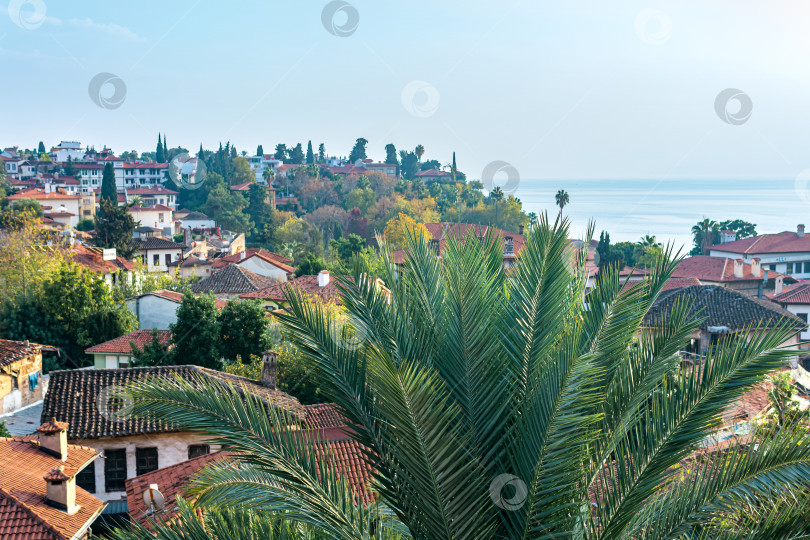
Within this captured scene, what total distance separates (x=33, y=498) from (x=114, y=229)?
162 ft

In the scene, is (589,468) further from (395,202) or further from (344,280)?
(395,202)

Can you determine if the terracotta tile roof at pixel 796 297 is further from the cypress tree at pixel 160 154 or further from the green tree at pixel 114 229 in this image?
the cypress tree at pixel 160 154

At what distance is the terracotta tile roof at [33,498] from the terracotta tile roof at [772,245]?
6105 centimetres

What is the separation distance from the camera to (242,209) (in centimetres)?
8806

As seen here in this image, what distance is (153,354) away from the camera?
2538 cm

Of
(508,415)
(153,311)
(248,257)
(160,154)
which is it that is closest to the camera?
(508,415)

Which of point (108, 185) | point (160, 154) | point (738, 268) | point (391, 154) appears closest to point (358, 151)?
point (391, 154)

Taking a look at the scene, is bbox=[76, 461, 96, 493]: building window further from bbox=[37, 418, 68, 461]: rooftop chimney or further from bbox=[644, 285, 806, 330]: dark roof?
bbox=[644, 285, 806, 330]: dark roof

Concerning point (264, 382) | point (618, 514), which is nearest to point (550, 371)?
point (618, 514)

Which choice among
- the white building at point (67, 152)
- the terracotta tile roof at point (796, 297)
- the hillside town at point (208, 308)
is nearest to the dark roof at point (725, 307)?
the hillside town at point (208, 308)

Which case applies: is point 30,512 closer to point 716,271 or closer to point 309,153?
point 716,271

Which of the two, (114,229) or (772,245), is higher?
(772,245)

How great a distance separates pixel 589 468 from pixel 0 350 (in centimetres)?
2670

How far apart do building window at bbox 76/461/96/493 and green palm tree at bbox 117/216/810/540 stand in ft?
48.1
